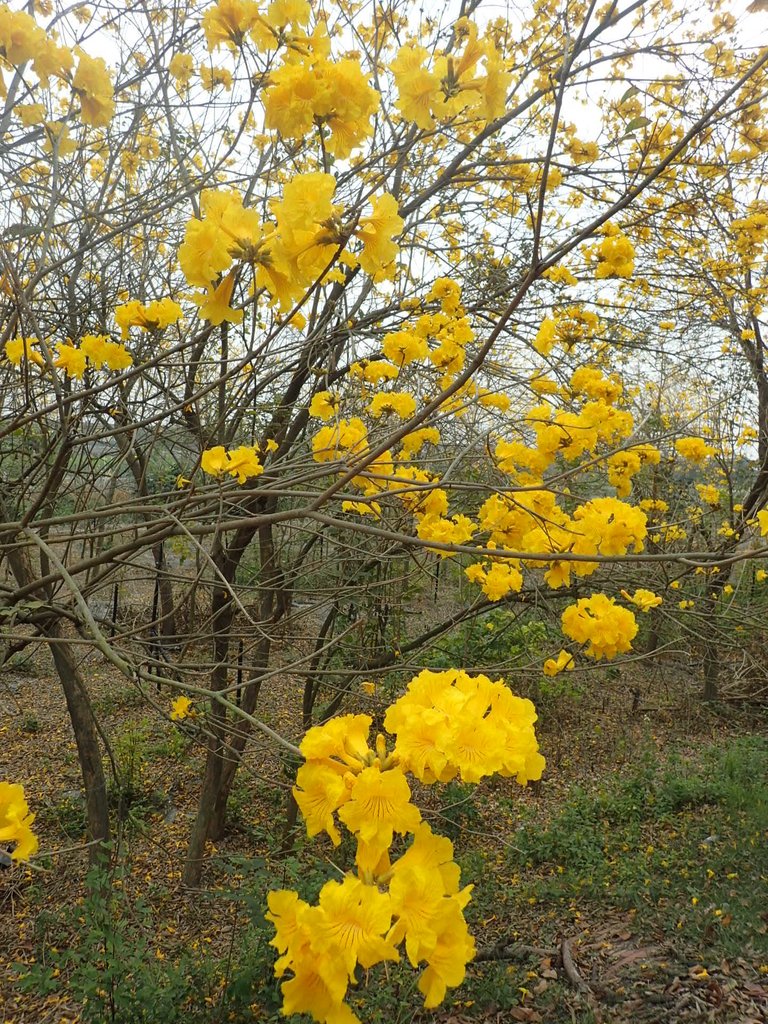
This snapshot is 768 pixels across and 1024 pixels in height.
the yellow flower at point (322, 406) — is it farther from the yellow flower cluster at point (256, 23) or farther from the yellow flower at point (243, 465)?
the yellow flower cluster at point (256, 23)

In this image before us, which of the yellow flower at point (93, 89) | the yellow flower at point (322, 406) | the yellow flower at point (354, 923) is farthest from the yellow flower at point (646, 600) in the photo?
the yellow flower at point (93, 89)

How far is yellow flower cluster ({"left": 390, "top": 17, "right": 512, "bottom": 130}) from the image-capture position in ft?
4.79

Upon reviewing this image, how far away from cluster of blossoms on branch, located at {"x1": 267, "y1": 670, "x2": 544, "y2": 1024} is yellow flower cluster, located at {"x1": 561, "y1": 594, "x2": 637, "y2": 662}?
1341mm

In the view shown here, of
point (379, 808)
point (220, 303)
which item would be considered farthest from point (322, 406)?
point (379, 808)

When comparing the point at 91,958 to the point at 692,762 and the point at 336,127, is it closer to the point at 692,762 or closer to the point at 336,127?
the point at 336,127

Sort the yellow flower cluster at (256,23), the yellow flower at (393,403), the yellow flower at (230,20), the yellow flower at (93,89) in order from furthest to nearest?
the yellow flower at (393,403)
the yellow flower at (93,89)
the yellow flower at (230,20)
the yellow flower cluster at (256,23)

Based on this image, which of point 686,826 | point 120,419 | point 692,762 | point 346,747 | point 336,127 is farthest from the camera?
point 692,762

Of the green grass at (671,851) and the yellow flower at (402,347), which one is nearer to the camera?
the yellow flower at (402,347)

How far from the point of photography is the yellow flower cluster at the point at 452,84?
1.46 meters

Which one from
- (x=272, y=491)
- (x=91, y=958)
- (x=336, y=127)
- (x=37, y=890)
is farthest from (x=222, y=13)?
(x=37, y=890)

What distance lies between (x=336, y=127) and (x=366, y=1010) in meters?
3.47

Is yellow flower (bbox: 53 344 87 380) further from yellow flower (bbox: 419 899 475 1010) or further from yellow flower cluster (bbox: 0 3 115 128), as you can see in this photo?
yellow flower (bbox: 419 899 475 1010)

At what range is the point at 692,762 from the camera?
6.73 metres

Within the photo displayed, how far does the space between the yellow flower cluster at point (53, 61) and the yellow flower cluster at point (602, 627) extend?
2222mm
